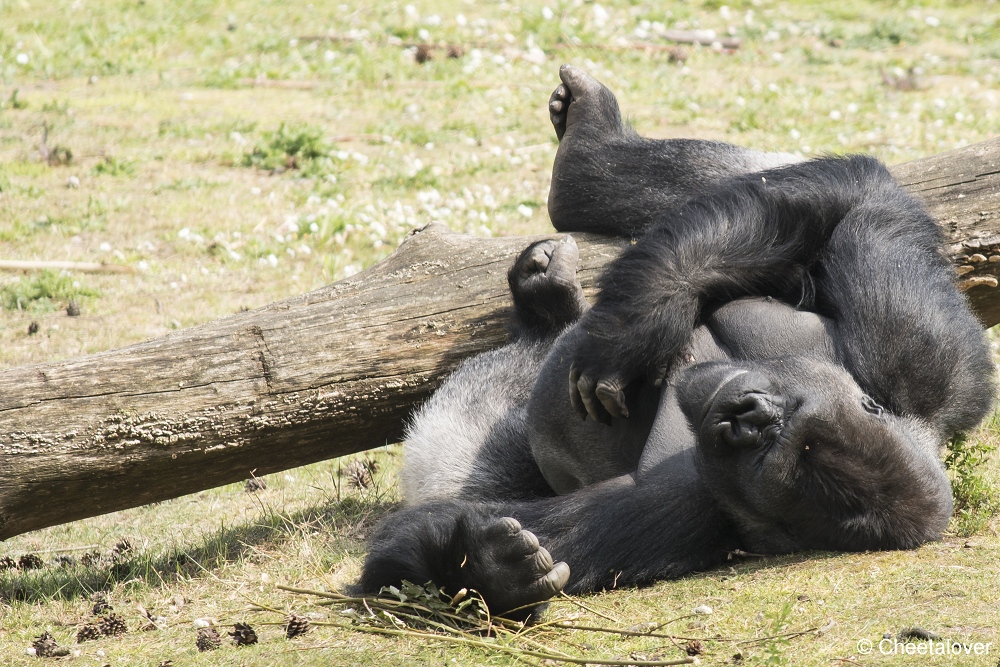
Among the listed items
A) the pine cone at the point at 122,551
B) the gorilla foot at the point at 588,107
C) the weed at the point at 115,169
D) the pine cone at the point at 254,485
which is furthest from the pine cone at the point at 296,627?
the weed at the point at 115,169

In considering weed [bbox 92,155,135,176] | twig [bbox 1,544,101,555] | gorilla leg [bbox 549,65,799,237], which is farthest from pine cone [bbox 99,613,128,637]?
weed [bbox 92,155,135,176]

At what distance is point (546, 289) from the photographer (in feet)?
12.5

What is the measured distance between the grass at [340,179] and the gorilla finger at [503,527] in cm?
30

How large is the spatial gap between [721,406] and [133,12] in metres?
10.5

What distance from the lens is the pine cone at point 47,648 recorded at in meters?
2.96

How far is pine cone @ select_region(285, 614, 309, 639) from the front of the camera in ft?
9.34

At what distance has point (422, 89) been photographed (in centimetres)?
950

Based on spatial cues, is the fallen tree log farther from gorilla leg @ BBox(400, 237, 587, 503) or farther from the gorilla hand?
the gorilla hand

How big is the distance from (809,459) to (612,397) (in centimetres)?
67

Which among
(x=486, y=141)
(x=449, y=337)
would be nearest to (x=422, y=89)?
(x=486, y=141)

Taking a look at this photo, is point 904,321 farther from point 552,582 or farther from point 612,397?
point 552,582

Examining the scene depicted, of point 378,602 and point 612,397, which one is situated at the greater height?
point 612,397

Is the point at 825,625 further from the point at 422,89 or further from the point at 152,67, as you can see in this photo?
the point at 152,67

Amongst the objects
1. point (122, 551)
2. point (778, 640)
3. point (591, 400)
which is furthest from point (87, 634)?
point (778, 640)
